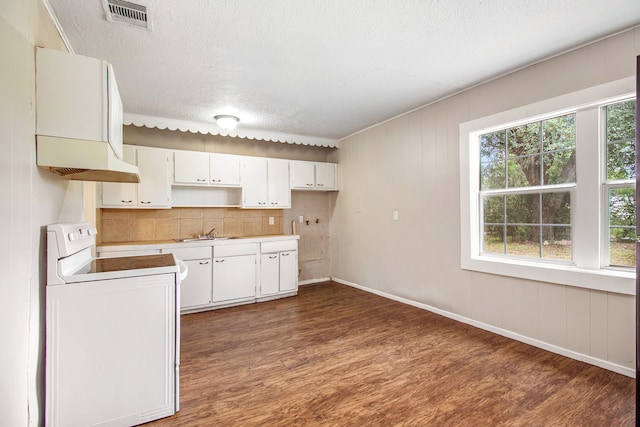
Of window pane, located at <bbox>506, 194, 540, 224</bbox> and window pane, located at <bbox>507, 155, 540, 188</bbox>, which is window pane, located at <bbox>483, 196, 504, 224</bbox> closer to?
window pane, located at <bbox>506, 194, 540, 224</bbox>

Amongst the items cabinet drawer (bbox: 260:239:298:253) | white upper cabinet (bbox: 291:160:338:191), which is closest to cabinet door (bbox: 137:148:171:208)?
cabinet drawer (bbox: 260:239:298:253)

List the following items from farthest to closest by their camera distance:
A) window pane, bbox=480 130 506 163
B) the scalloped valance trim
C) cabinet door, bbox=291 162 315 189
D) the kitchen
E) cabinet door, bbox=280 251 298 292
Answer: cabinet door, bbox=291 162 315 189
cabinet door, bbox=280 251 298 292
the scalloped valance trim
window pane, bbox=480 130 506 163
the kitchen

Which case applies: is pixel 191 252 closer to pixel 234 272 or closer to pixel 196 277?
pixel 196 277

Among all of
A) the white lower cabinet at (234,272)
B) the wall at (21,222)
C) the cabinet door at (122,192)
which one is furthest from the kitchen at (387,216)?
the white lower cabinet at (234,272)

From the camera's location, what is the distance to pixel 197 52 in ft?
8.03

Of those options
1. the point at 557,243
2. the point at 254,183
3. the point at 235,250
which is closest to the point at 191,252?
the point at 235,250

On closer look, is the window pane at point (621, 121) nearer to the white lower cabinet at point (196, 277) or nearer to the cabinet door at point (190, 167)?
the white lower cabinet at point (196, 277)

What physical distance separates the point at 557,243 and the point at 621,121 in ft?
3.44

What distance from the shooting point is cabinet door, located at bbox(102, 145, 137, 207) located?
372 cm

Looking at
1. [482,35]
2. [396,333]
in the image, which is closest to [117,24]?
[482,35]

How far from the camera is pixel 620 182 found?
2.29 meters

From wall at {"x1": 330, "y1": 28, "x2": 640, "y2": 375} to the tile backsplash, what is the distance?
1.40 meters

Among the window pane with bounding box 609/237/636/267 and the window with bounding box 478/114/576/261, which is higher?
the window with bounding box 478/114/576/261

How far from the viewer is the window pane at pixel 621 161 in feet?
7.47
